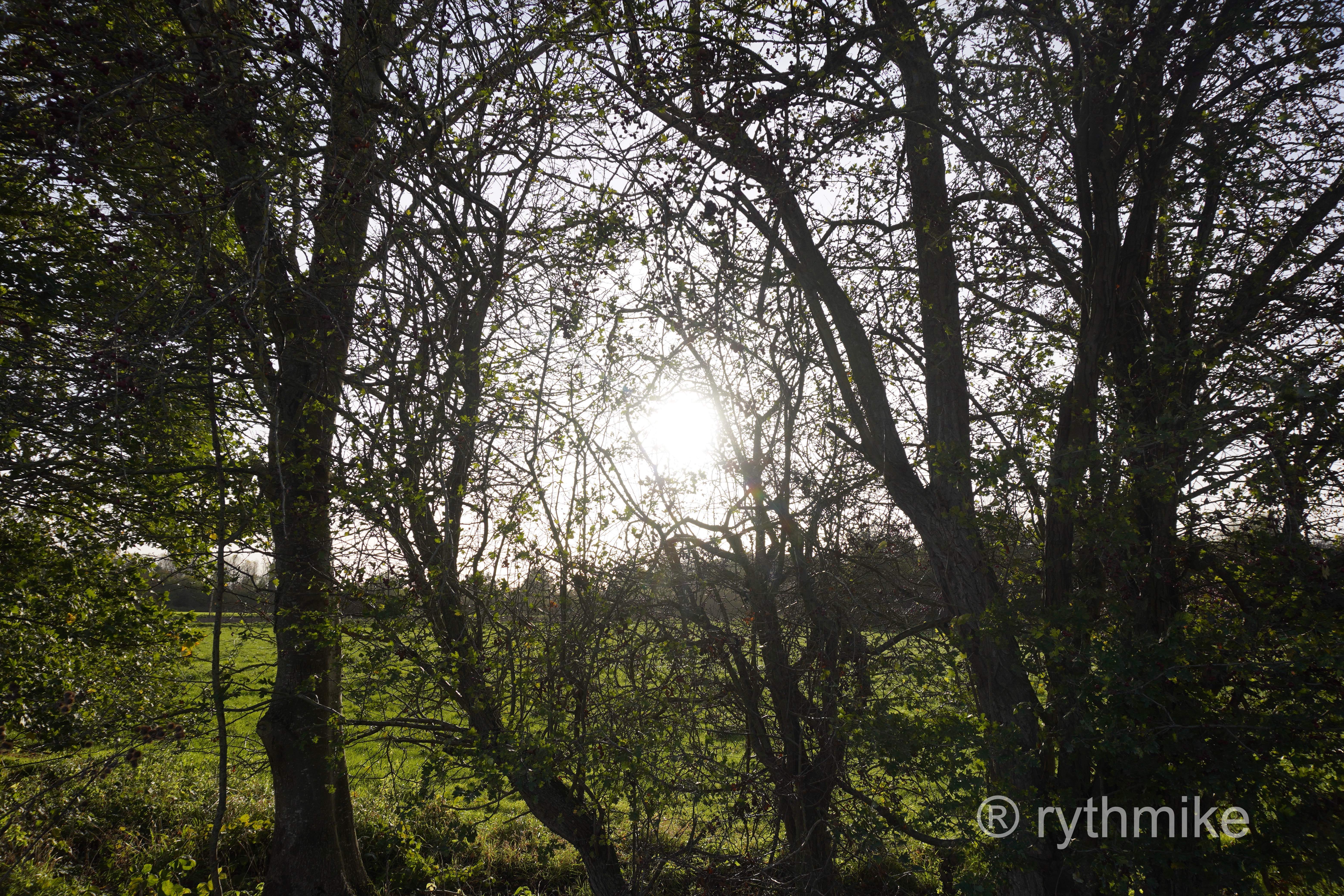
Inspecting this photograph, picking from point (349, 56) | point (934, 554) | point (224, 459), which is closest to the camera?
point (349, 56)

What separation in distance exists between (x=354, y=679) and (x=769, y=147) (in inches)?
182

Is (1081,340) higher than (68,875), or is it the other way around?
(1081,340)

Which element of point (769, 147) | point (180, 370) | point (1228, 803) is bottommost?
point (1228, 803)

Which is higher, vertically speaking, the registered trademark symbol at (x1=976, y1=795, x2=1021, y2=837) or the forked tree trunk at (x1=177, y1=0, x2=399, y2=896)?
the forked tree trunk at (x1=177, y1=0, x2=399, y2=896)

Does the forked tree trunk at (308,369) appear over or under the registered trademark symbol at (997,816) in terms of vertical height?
over

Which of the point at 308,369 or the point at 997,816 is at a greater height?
the point at 308,369

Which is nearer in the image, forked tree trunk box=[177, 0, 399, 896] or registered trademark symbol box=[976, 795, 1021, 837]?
forked tree trunk box=[177, 0, 399, 896]

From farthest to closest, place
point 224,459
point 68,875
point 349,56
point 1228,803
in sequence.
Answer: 1. point 68,875
2. point 224,459
3. point 349,56
4. point 1228,803

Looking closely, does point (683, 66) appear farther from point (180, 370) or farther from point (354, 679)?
point (354, 679)

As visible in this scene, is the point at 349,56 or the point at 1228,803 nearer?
the point at 1228,803

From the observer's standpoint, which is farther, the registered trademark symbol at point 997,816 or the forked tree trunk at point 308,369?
the registered trademark symbol at point 997,816

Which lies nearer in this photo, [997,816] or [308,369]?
[997,816]

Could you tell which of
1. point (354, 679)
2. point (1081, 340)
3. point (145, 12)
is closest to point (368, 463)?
point (354, 679)

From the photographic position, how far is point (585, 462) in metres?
4.72
